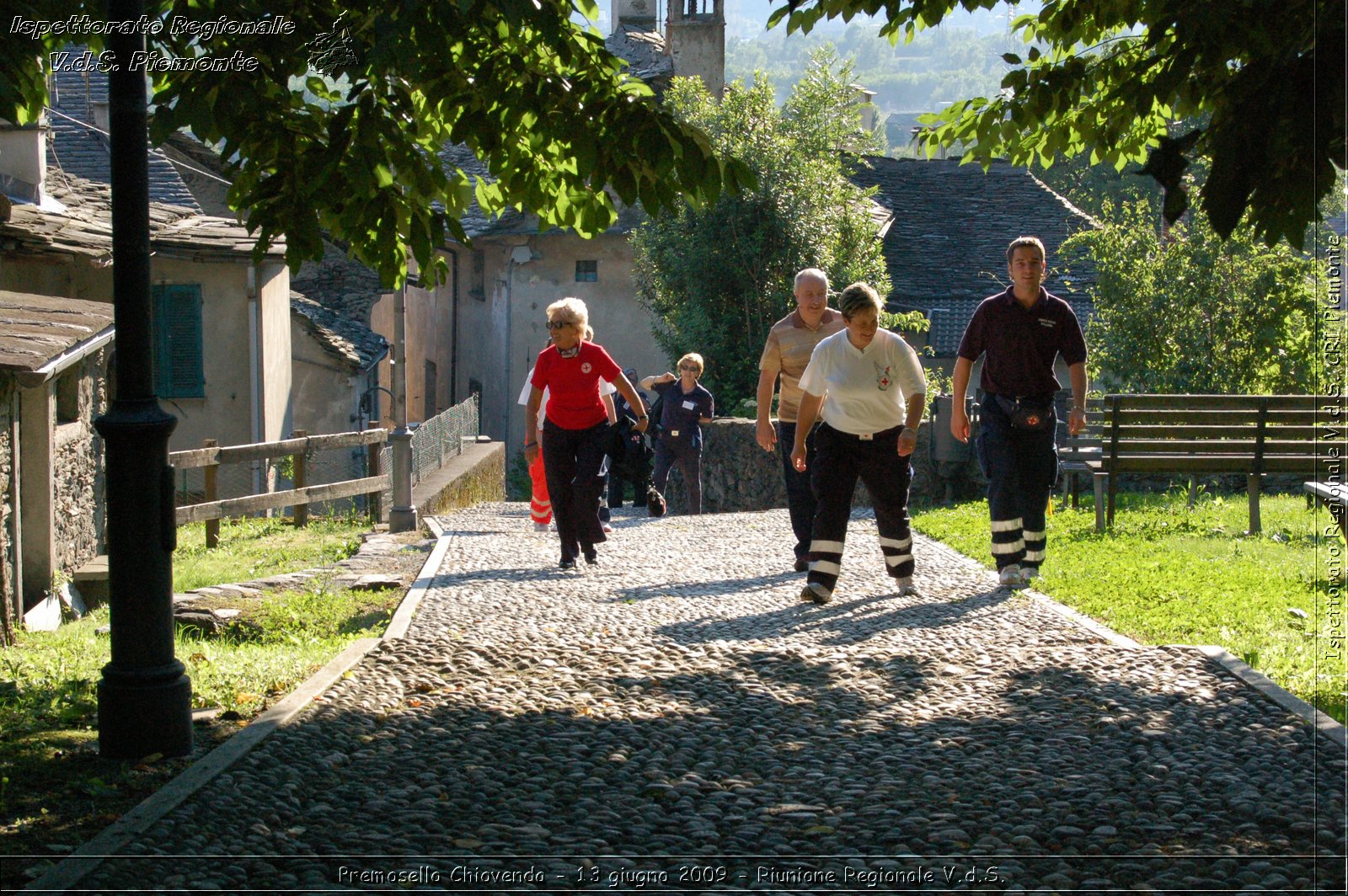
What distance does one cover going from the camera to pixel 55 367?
30.8ft

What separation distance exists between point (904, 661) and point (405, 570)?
5.61 metres

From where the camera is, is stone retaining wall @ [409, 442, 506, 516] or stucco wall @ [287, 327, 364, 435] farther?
stucco wall @ [287, 327, 364, 435]

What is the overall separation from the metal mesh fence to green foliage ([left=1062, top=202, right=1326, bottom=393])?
Answer: 8806 millimetres

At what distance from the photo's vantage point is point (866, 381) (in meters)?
8.12

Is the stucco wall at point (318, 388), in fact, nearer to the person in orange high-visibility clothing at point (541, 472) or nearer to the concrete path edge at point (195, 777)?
the person in orange high-visibility clothing at point (541, 472)

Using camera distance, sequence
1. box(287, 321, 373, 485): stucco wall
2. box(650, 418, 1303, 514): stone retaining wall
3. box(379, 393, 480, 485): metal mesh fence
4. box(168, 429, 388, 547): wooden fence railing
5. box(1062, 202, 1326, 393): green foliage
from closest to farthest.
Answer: box(168, 429, 388, 547): wooden fence railing < box(650, 418, 1303, 514): stone retaining wall < box(379, 393, 480, 485): metal mesh fence < box(1062, 202, 1326, 393): green foliage < box(287, 321, 373, 485): stucco wall

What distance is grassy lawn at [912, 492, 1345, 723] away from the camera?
6.56m

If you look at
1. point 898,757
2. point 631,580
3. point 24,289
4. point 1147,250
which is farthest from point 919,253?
point 898,757

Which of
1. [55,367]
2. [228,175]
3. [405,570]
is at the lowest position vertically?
[405,570]

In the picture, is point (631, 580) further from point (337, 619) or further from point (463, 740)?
point (463, 740)

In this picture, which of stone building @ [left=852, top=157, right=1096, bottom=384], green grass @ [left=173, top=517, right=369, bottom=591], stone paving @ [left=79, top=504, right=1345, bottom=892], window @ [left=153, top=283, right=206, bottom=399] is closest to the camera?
stone paving @ [left=79, top=504, right=1345, bottom=892]

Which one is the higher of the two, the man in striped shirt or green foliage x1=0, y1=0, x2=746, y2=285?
green foliage x1=0, y1=0, x2=746, y2=285

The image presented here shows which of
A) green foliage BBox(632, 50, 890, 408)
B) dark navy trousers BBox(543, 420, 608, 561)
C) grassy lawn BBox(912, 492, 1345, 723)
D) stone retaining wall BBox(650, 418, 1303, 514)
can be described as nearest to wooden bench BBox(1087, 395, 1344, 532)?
grassy lawn BBox(912, 492, 1345, 723)

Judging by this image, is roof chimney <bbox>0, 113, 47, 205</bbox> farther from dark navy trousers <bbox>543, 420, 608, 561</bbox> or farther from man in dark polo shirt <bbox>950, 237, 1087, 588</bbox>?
man in dark polo shirt <bbox>950, 237, 1087, 588</bbox>
